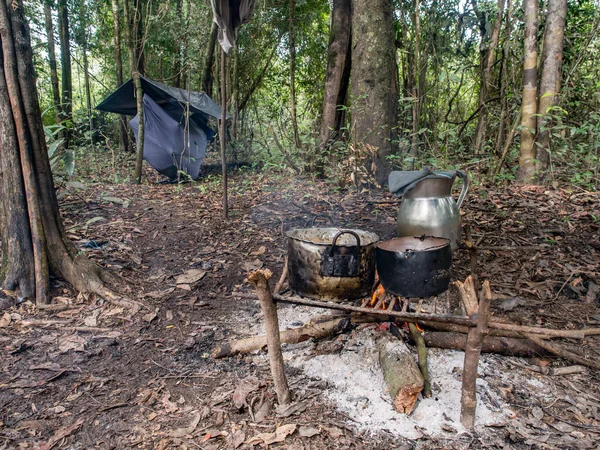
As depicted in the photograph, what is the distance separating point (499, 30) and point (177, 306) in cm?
606

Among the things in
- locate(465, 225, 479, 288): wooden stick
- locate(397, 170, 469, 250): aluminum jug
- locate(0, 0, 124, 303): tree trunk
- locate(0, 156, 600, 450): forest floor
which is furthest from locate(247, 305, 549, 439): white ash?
locate(0, 0, 124, 303): tree trunk

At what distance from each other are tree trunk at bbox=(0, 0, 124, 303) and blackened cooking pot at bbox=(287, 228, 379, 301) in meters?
1.93

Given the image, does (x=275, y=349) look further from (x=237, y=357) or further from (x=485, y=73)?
(x=485, y=73)

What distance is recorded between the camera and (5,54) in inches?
116

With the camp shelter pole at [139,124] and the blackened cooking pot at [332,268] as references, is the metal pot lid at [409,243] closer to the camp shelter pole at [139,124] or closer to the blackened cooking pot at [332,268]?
the blackened cooking pot at [332,268]

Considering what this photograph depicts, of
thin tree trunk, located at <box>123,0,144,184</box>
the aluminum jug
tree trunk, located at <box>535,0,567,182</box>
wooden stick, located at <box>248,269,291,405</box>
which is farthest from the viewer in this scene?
thin tree trunk, located at <box>123,0,144,184</box>


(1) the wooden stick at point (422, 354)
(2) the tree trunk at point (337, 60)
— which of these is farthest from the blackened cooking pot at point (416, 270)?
(2) the tree trunk at point (337, 60)

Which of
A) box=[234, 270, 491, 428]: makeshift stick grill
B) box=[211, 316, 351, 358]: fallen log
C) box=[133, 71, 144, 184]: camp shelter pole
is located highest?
box=[133, 71, 144, 184]: camp shelter pole

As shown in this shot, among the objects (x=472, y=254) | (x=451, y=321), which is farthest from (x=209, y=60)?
(x=451, y=321)

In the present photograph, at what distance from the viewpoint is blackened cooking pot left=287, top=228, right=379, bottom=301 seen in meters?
2.06

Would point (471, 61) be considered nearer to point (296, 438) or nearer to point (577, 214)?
point (577, 214)

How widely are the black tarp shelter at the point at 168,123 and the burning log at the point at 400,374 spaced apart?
6.46 metres

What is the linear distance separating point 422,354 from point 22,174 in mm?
3155

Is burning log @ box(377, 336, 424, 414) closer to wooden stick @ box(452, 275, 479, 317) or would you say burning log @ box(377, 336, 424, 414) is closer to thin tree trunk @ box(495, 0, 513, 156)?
wooden stick @ box(452, 275, 479, 317)
